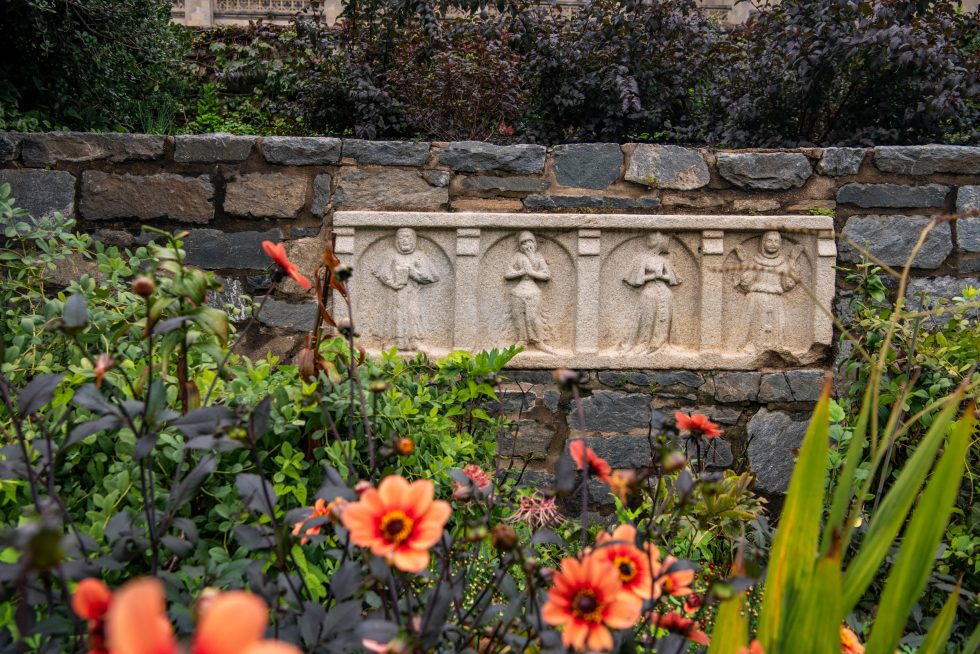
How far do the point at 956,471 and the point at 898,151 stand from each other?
2681 mm

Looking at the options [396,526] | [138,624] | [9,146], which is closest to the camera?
[138,624]

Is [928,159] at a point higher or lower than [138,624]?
higher

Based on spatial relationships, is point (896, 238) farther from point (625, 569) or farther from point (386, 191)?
point (625, 569)

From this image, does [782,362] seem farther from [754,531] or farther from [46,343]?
[46,343]

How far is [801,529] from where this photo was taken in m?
0.91

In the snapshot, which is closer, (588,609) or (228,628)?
(228,628)

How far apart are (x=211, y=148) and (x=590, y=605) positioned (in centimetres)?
274

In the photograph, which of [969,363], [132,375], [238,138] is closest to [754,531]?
[969,363]

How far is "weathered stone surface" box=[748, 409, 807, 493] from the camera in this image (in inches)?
124

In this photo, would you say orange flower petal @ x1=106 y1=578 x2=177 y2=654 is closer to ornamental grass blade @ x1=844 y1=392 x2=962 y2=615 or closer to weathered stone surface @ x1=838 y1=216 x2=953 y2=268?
ornamental grass blade @ x1=844 y1=392 x2=962 y2=615

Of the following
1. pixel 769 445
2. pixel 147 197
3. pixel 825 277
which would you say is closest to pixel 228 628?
pixel 147 197

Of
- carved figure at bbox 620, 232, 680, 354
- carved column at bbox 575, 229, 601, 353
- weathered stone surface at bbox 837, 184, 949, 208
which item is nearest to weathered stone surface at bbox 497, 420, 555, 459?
carved column at bbox 575, 229, 601, 353


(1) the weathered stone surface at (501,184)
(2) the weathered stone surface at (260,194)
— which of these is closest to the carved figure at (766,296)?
(1) the weathered stone surface at (501,184)

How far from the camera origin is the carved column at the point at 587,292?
3.13m
